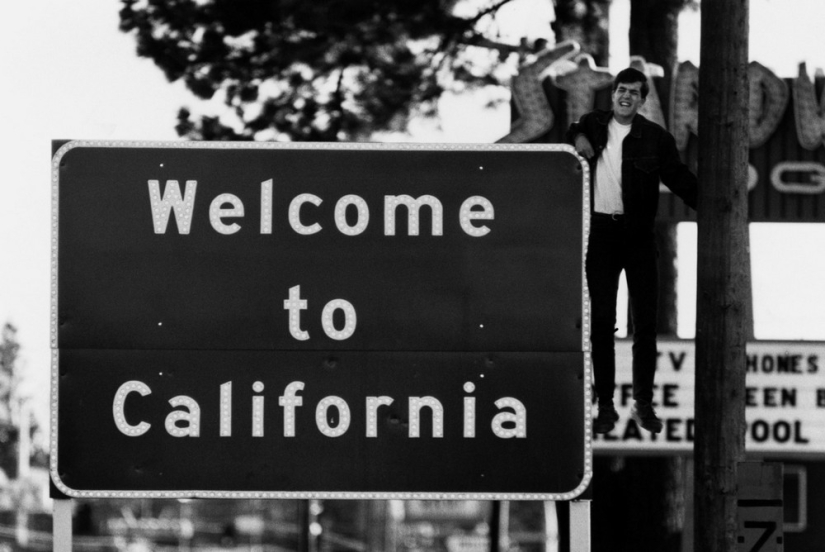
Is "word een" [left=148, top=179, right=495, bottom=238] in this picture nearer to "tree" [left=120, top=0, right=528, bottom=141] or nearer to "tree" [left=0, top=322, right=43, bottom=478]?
"tree" [left=120, top=0, right=528, bottom=141]

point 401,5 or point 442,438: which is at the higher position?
point 401,5

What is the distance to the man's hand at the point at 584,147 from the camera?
808cm

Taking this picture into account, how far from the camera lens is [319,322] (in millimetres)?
7875

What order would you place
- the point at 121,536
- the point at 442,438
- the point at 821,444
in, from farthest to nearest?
the point at 121,536, the point at 821,444, the point at 442,438

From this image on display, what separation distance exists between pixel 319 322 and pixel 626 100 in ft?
6.09

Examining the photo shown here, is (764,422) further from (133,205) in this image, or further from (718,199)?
(133,205)

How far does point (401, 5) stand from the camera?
17.9 meters

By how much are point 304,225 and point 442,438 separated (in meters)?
1.21

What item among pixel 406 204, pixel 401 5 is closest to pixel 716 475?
pixel 406 204

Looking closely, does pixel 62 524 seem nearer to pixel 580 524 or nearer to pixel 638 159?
pixel 580 524

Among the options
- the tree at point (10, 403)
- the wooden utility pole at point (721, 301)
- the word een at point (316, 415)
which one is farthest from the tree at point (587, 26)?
the tree at point (10, 403)

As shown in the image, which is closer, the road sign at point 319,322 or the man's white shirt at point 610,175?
the road sign at point 319,322

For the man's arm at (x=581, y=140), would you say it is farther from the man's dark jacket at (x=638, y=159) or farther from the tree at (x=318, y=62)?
A: the tree at (x=318, y=62)

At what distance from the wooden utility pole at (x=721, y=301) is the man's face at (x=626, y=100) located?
1.18 ft
